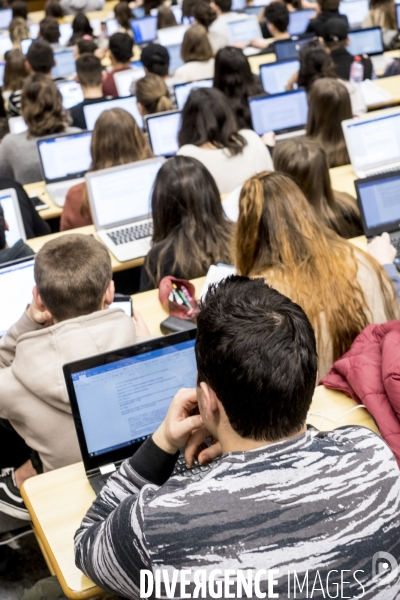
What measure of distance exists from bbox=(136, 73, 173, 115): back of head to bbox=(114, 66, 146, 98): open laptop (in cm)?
103

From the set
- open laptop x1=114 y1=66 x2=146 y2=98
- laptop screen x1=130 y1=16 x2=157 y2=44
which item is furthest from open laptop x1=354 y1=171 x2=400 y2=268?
laptop screen x1=130 y1=16 x2=157 y2=44

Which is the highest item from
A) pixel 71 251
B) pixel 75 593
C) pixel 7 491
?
pixel 71 251

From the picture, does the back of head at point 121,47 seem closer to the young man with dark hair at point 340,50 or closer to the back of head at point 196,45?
the back of head at point 196,45

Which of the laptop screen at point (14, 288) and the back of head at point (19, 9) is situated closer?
the laptop screen at point (14, 288)

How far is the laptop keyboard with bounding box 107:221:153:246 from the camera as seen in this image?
3.67m

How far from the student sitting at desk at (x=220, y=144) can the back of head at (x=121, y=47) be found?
2642mm

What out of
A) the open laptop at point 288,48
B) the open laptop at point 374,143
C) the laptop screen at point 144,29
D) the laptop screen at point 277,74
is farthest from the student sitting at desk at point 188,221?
the laptop screen at point 144,29

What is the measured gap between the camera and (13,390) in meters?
2.01

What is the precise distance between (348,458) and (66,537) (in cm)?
76

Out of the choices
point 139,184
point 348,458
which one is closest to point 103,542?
point 348,458

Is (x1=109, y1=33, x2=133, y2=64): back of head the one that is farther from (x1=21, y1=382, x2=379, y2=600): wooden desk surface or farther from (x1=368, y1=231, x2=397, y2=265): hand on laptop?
(x1=21, y1=382, x2=379, y2=600): wooden desk surface

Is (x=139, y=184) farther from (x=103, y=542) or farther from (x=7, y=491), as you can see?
(x=103, y=542)

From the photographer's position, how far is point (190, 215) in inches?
120

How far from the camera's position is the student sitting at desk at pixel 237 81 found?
5246mm
